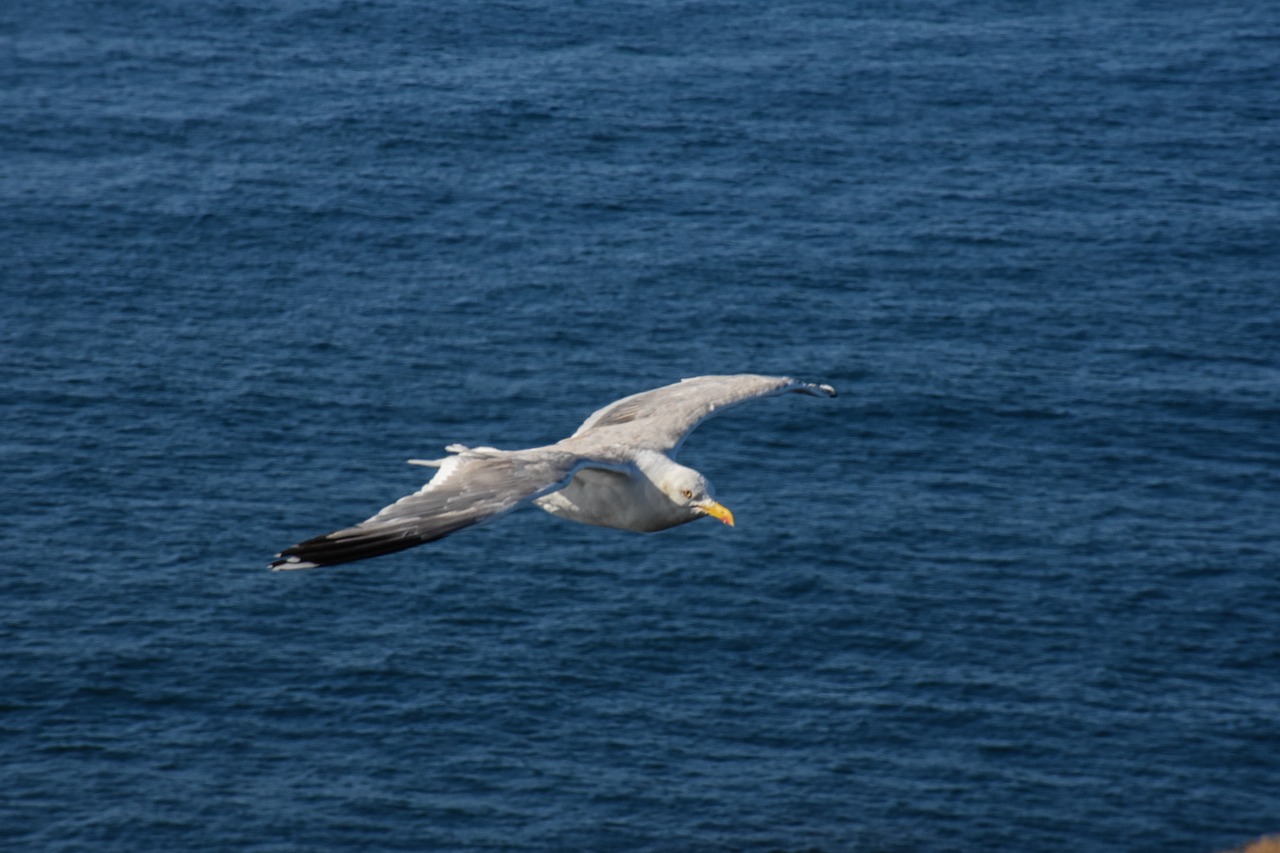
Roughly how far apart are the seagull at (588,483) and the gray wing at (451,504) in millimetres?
23

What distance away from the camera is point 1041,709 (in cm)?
17400

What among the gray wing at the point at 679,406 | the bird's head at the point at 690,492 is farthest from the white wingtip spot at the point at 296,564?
the gray wing at the point at 679,406

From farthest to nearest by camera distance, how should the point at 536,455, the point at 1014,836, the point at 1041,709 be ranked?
the point at 1041,709 < the point at 1014,836 < the point at 536,455

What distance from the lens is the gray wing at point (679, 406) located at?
47.8 m

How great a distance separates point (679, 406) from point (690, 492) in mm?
6893

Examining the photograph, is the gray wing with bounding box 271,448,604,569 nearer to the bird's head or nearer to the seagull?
the seagull

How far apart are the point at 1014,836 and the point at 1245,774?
76.1ft

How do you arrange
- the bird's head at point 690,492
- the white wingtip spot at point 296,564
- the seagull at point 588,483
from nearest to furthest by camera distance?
the white wingtip spot at point 296,564
the seagull at point 588,483
the bird's head at point 690,492

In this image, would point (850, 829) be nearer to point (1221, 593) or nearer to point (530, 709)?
point (530, 709)

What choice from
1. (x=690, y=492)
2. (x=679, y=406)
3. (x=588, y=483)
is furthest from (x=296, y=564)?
(x=679, y=406)

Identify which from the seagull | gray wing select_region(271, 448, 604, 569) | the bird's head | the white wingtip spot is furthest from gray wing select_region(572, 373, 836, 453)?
the white wingtip spot

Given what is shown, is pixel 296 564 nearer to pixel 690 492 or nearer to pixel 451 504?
pixel 451 504

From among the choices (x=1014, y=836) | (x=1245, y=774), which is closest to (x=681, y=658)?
(x=1014, y=836)

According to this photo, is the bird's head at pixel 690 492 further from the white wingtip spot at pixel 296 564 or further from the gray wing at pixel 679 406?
the white wingtip spot at pixel 296 564
